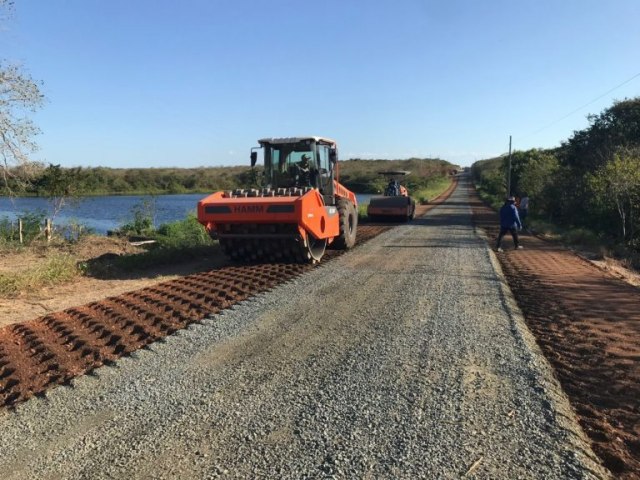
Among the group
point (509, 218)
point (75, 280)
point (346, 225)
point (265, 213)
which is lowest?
point (75, 280)

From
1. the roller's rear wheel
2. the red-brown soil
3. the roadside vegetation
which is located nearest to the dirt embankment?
the roadside vegetation

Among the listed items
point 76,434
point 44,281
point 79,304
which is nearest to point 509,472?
point 76,434

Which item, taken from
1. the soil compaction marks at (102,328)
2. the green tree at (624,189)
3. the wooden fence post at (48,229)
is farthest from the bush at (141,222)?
the green tree at (624,189)

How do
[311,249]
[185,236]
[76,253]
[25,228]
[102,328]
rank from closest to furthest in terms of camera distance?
[102,328]
[311,249]
[76,253]
[25,228]
[185,236]

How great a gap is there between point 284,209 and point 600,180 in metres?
13.4

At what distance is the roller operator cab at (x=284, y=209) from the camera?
1050 centimetres

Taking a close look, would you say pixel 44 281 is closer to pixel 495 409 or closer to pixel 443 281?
pixel 443 281

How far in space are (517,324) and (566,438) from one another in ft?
9.92

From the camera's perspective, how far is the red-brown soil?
3.78 meters

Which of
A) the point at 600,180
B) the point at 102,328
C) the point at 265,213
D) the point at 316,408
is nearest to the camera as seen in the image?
the point at 316,408

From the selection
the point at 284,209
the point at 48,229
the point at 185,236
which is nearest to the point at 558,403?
the point at 284,209

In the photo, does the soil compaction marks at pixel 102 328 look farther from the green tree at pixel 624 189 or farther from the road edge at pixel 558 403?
the green tree at pixel 624 189

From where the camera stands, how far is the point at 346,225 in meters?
13.7

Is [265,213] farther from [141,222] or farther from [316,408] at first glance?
[141,222]
